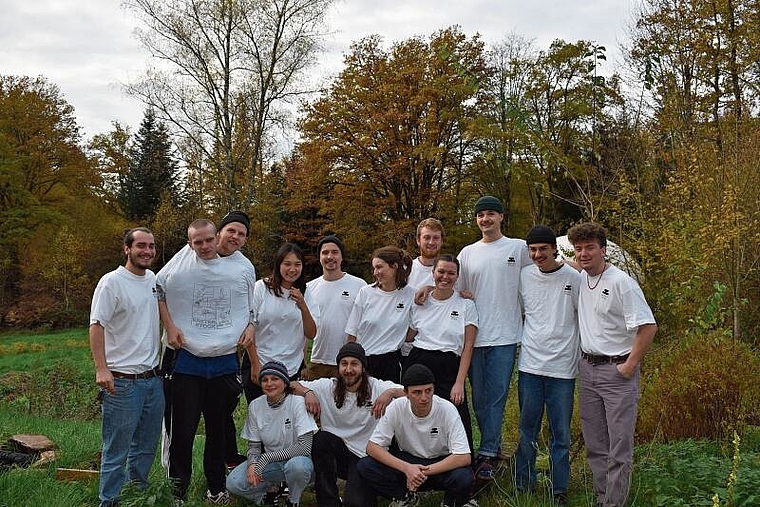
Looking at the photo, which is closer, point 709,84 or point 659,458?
point 659,458

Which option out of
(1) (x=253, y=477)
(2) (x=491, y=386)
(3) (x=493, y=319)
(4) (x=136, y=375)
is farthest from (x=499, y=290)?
(4) (x=136, y=375)

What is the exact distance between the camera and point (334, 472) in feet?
16.8

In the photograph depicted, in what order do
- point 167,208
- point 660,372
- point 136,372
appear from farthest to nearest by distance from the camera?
point 167,208, point 660,372, point 136,372

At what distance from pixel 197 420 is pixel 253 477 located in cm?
60

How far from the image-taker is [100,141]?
35.4m

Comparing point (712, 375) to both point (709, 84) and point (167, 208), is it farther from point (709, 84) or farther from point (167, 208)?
point (167, 208)

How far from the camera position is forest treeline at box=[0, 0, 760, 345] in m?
9.87

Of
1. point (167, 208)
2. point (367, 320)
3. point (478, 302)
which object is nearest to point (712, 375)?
point (478, 302)

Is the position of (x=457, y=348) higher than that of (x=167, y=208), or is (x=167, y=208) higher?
(x=167, y=208)

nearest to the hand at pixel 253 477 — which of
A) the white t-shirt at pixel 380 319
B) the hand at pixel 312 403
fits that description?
the hand at pixel 312 403

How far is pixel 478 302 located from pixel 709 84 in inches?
355

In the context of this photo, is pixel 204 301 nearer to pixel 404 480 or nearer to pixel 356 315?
pixel 356 315

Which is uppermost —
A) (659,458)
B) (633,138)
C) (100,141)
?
(100,141)

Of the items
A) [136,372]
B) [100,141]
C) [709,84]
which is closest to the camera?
[136,372]
